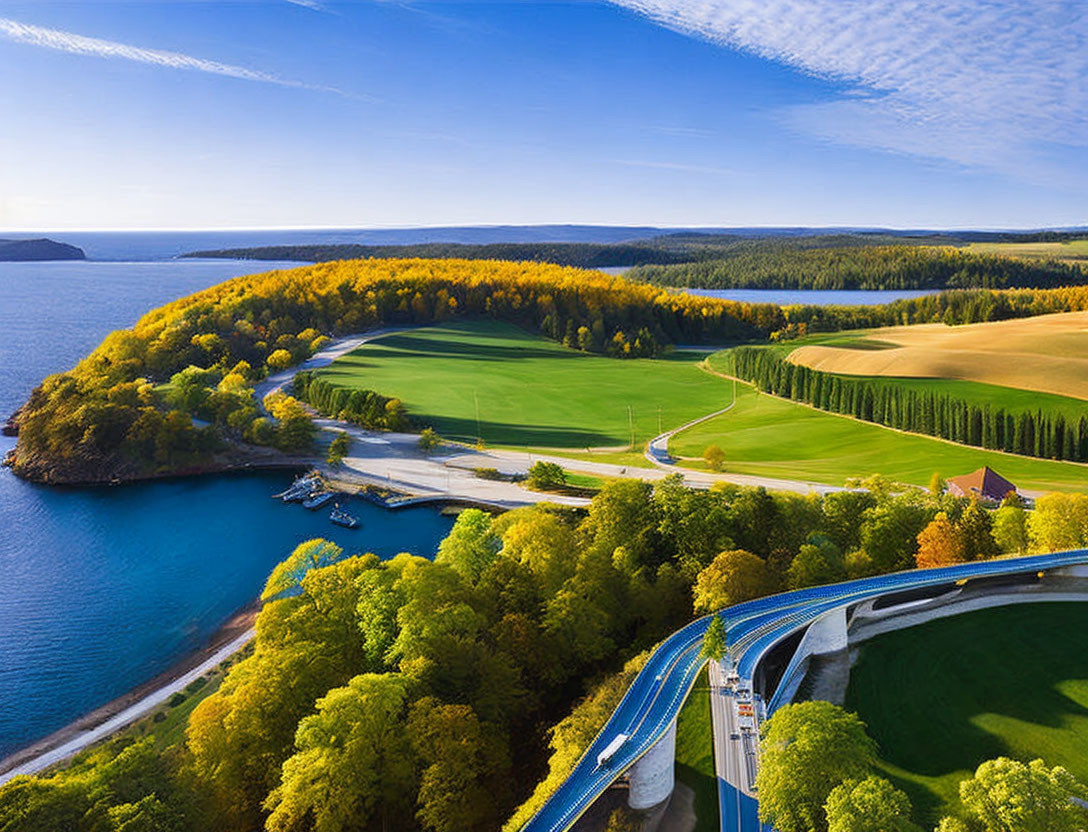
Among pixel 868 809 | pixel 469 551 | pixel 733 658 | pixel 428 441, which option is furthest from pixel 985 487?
pixel 428 441

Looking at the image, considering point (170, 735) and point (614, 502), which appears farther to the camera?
point (614, 502)

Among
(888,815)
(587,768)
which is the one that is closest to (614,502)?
(587,768)

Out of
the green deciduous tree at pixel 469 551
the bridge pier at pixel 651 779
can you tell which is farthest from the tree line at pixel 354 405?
the bridge pier at pixel 651 779

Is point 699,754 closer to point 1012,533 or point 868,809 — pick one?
point 868,809

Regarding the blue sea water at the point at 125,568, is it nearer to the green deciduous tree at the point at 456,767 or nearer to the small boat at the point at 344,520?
the small boat at the point at 344,520

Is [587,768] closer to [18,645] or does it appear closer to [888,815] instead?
[888,815]
